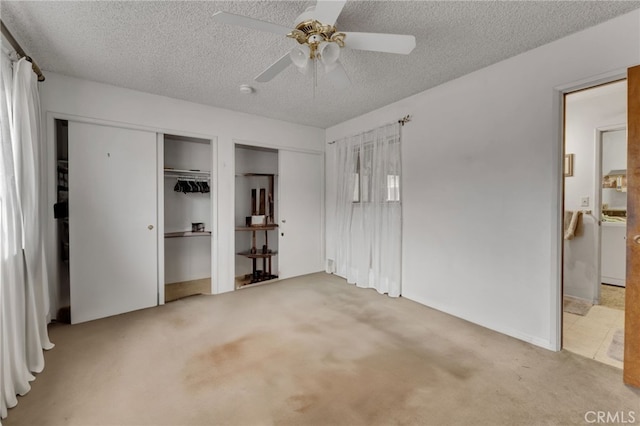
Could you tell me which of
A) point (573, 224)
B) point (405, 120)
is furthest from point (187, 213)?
point (573, 224)

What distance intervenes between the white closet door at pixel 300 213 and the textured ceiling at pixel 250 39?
4.77 feet

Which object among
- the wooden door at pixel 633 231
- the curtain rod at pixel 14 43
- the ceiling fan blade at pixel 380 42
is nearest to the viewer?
the ceiling fan blade at pixel 380 42

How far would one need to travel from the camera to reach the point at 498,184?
261cm

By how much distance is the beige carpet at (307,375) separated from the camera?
1611mm

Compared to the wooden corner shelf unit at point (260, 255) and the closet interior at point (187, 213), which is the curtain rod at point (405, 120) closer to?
the wooden corner shelf unit at point (260, 255)

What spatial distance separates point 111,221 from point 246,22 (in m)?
2.65

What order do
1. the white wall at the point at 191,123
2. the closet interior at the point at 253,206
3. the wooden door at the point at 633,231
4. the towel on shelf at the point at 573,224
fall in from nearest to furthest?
the wooden door at the point at 633,231 → the white wall at the point at 191,123 → the towel on shelf at the point at 573,224 → the closet interior at the point at 253,206

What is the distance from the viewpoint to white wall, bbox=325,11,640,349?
225 centimetres

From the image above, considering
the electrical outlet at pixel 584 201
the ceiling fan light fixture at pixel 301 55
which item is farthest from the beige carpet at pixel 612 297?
the ceiling fan light fixture at pixel 301 55

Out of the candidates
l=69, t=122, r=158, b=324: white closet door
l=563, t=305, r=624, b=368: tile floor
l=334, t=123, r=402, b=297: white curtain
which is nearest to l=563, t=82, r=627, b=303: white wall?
l=563, t=305, r=624, b=368: tile floor

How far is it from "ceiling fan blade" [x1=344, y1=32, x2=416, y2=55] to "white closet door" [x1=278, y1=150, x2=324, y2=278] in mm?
2748

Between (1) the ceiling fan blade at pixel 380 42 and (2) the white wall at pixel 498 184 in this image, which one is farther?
(2) the white wall at pixel 498 184

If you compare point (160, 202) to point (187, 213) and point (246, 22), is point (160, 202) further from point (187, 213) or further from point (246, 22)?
point (246, 22)

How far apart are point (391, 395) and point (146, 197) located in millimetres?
3193
